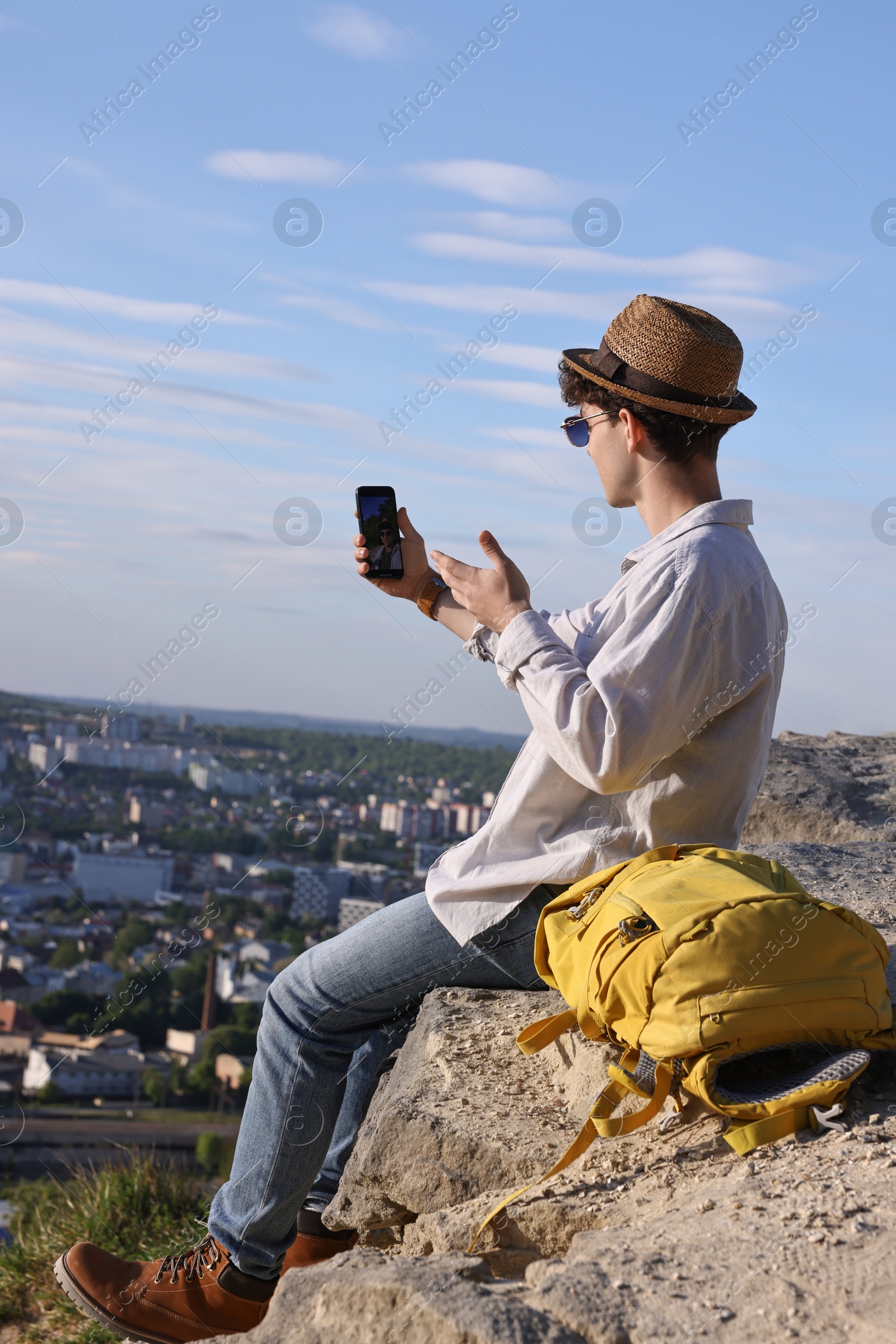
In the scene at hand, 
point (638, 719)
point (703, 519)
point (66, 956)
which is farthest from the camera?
point (66, 956)

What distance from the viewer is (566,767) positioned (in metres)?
2.04

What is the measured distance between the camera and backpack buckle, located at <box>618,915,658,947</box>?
1.79 m

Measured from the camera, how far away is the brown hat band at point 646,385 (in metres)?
2.26

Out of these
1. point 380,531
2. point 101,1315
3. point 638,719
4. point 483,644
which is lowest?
point 101,1315

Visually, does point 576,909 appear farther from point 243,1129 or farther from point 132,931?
point 132,931

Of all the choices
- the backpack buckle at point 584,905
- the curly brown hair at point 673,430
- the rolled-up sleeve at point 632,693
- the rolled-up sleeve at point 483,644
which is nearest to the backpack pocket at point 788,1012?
the backpack buckle at point 584,905

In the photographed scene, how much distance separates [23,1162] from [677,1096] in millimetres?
8518

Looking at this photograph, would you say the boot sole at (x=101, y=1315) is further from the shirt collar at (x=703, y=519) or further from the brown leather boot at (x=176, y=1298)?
the shirt collar at (x=703, y=519)

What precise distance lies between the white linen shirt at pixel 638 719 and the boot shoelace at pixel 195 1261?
0.91m

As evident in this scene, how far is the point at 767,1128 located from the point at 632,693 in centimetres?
79

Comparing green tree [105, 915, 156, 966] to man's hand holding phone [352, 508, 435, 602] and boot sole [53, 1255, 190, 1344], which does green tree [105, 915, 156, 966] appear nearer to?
Answer: boot sole [53, 1255, 190, 1344]

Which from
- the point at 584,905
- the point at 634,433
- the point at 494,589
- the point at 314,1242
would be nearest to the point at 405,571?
the point at 494,589

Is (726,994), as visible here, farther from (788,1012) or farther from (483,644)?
(483,644)

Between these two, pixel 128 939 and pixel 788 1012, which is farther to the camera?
pixel 128 939
